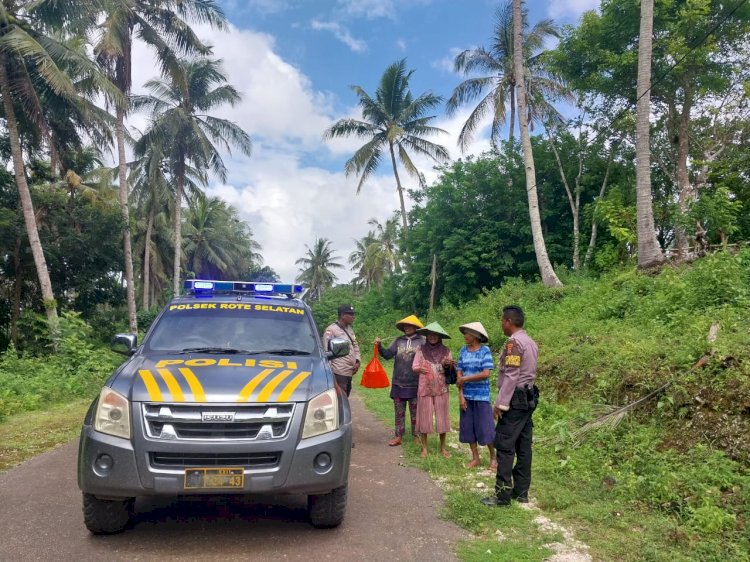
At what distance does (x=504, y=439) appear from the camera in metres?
4.99

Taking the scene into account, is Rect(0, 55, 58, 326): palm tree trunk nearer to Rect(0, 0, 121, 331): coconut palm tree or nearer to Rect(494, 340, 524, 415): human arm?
Rect(0, 0, 121, 331): coconut palm tree

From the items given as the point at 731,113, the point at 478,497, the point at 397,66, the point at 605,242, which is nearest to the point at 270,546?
the point at 478,497

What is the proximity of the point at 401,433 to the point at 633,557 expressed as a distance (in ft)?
12.9

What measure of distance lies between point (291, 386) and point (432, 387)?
2869 mm

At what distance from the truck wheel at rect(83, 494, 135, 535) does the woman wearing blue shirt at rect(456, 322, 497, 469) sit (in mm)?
3345

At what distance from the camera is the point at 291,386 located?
13.6 feet

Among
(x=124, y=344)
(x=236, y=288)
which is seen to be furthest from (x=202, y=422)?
(x=236, y=288)

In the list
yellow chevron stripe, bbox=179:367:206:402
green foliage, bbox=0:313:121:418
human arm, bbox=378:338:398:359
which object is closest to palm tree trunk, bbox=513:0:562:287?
human arm, bbox=378:338:398:359

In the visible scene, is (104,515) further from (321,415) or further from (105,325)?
(105,325)

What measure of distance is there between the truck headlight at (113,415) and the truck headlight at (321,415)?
1.19 metres

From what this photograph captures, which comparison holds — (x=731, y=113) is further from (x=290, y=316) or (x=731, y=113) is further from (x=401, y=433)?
(x=290, y=316)

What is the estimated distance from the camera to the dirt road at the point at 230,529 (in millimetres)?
3934

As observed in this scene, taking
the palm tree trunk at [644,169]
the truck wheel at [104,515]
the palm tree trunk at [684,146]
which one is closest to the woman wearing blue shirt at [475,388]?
the truck wheel at [104,515]

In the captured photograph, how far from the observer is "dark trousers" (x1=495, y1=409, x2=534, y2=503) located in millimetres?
4961
